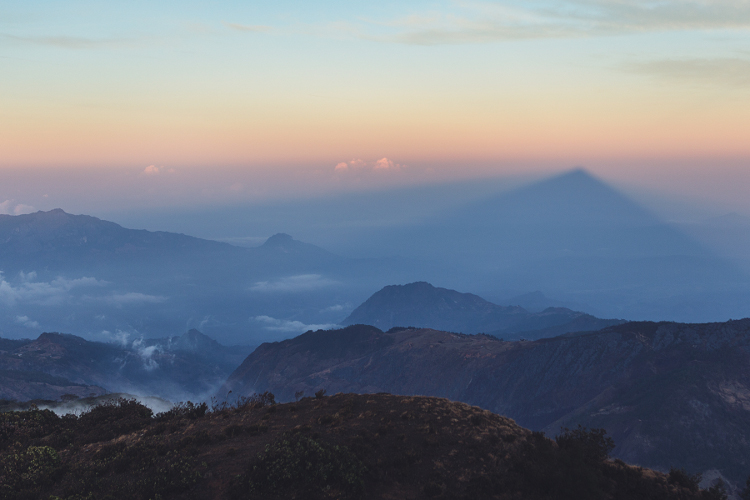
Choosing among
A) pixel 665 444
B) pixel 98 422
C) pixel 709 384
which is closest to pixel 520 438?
pixel 98 422

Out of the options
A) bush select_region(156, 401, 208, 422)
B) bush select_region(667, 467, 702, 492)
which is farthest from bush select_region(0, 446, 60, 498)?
bush select_region(667, 467, 702, 492)

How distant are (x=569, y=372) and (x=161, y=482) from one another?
158827 millimetres

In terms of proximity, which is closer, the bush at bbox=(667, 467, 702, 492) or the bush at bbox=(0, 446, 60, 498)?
the bush at bbox=(0, 446, 60, 498)

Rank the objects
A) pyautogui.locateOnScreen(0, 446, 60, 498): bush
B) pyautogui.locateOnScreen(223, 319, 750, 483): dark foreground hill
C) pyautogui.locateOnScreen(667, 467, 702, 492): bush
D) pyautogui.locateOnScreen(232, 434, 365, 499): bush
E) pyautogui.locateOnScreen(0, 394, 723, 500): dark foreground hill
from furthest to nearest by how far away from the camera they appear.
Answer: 1. pyautogui.locateOnScreen(223, 319, 750, 483): dark foreground hill
2. pyautogui.locateOnScreen(667, 467, 702, 492): bush
3. pyautogui.locateOnScreen(0, 446, 60, 498): bush
4. pyautogui.locateOnScreen(0, 394, 723, 500): dark foreground hill
5. pyautogui.locateOnScreen(232, 434, 365, 499): bush

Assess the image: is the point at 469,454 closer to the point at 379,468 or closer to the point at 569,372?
the point at 379,468

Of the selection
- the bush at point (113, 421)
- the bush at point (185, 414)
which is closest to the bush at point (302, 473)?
the bush at point (185, 414)

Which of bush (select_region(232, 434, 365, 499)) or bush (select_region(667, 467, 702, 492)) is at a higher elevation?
bush (select_region(232, 434, 365, 499))

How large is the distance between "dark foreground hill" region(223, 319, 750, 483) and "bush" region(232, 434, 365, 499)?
319 ft

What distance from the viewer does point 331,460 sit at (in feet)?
85.9

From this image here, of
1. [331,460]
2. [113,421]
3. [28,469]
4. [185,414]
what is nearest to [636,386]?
[185,414]

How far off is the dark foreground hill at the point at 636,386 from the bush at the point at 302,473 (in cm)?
9720

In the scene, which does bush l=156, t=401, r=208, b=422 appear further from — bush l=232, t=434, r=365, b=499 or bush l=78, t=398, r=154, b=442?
bush l=232, t=434, r=365, b=499

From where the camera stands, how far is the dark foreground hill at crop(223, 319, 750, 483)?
104 meters

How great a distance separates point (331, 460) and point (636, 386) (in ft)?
448
